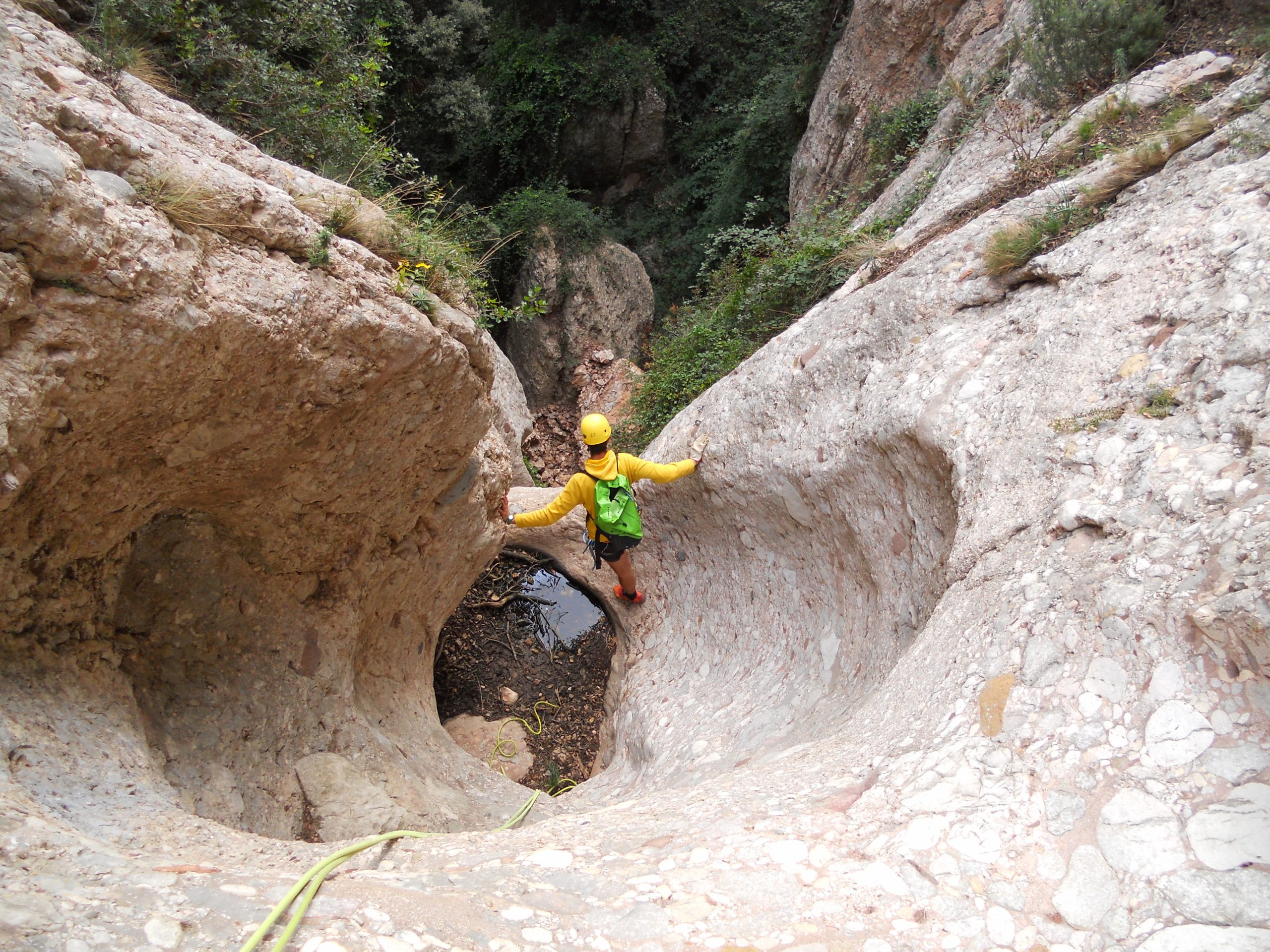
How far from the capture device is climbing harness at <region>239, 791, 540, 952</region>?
5.07 feet

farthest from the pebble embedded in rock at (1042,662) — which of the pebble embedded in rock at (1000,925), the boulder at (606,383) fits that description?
the boulder at (606,383)

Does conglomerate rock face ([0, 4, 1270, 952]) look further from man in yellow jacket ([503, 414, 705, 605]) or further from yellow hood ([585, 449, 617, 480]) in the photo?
yellow hood ([585, 449, 617, 480])

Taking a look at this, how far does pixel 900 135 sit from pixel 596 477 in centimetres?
526

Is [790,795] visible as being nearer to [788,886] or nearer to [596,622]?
[788,886]

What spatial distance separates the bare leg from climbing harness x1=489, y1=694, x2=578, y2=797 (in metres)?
1.09

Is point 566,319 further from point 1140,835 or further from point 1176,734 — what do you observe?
point 1140,835

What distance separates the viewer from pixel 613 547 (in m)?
5.10

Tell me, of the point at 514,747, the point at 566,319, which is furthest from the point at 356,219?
the point at 566,319

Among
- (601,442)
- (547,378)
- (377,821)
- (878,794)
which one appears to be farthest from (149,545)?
(547,378)

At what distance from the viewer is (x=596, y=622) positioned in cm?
618

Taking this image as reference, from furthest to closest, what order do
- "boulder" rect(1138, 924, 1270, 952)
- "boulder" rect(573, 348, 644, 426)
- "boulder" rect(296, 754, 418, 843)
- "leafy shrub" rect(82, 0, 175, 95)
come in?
→ 1. "boulder" rect(573, 348, 644, 426)
2. "boulder" rect(296, 754, 418, 843)
3. "leafy shrub" rect(82, 0, 175, 95)
4. "boulder" rect(1138, 924, 1270, 952)

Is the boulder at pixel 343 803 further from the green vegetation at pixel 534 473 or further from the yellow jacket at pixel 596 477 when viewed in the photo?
the green vegetation at pixel 534 473

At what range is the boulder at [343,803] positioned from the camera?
11.6ft

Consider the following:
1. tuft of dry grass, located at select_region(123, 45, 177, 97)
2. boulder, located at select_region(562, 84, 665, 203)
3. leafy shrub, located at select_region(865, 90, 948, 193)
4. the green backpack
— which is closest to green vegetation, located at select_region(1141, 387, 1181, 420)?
the green backpack
